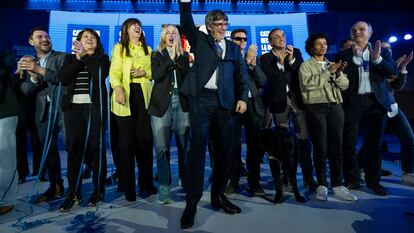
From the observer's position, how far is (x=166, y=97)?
8.73ft

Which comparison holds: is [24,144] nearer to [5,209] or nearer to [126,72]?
[5,209]

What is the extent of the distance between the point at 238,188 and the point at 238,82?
1.19m

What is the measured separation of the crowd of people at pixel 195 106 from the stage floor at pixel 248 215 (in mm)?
112

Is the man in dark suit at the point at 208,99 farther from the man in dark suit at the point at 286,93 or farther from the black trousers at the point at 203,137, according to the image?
the man in dark suit at the point at 286,93

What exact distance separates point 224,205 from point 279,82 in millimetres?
1389

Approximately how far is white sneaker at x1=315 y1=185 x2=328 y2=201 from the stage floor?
0.05 meters

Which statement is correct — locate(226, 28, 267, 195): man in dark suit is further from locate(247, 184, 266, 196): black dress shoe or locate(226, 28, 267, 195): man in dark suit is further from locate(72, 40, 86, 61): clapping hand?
locate(72, 40, 86, 61): clapping hand

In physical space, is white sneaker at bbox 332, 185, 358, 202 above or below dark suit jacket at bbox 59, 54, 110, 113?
below

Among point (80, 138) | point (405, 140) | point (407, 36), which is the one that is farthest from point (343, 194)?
point (407, 36)

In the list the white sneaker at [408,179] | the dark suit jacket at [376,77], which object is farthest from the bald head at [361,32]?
the white sneaker at [408,179]

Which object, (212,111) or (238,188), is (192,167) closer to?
(212,111)

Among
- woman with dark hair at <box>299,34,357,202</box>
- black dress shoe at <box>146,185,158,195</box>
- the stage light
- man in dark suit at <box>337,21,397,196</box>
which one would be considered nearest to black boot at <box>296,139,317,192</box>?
woman with dark hair at <box>299,34,357,202</box>

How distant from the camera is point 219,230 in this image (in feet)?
6.70

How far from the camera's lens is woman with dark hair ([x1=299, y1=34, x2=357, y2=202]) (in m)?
2.81
